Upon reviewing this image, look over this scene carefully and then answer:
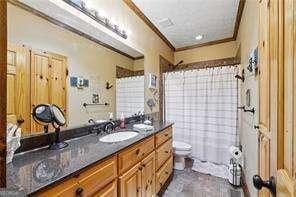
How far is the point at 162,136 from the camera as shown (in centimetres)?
219

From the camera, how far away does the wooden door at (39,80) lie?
1.28 metres

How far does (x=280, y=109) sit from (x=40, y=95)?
1430 mm

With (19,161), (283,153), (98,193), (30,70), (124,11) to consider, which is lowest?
(98,193)

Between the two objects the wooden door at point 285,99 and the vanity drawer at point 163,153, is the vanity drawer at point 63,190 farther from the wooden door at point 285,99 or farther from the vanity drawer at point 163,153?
the vanity drawer at point 163,153

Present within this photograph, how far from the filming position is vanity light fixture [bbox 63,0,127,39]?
1.60 metres

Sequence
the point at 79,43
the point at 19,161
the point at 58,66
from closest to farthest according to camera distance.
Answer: the point at 19,161
the point at 58,66
the point at 79,43

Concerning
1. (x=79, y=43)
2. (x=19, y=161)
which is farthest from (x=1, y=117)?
(x=79, y=43)

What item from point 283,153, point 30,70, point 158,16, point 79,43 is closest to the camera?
point 283,153

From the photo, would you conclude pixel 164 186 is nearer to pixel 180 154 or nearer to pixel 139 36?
pixel 180 154

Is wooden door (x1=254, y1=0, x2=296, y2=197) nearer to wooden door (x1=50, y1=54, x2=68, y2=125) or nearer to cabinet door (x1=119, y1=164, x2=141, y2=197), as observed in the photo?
cabinet door (x1=119, y1=164, x2=141, y2=197)

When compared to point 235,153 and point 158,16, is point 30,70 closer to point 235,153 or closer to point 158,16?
point 158,16

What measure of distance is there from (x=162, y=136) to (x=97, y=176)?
1207 millimetres

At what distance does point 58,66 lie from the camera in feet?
4.86

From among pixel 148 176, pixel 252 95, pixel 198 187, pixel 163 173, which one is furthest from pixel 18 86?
pixel 198 187
